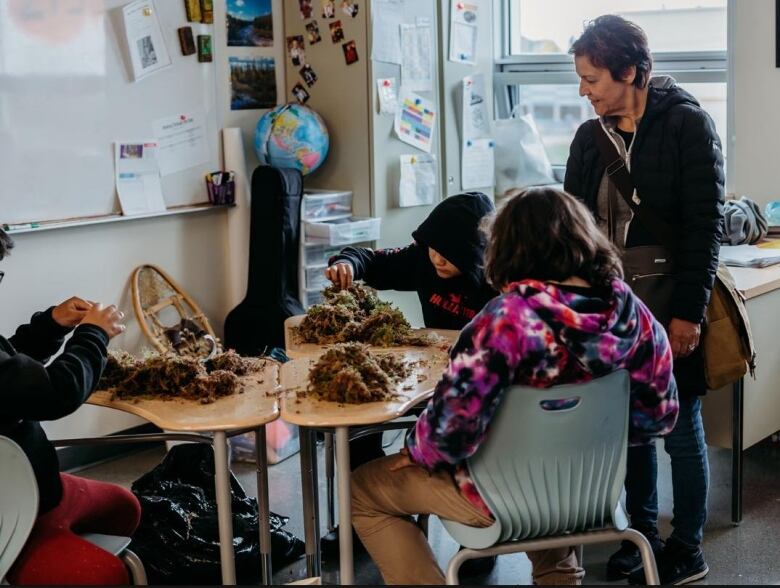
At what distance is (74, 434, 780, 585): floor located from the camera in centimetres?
312

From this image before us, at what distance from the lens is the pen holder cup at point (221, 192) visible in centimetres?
438

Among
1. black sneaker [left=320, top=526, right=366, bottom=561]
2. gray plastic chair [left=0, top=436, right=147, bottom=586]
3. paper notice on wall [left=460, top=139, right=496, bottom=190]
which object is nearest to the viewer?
gray plastic chair [left=0, top=436, right=147, bottom=586]

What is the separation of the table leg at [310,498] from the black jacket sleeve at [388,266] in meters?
0.59

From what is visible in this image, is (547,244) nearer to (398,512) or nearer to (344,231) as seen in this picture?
(398,512)

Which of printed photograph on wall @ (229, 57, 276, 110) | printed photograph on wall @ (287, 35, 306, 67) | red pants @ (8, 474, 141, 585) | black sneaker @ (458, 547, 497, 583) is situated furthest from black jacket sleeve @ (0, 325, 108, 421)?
printed photograph on wall @ (287, 35, 306, 67)

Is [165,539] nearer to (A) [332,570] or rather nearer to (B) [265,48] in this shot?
(A) [332,570]

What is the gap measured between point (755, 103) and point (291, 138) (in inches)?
71.3

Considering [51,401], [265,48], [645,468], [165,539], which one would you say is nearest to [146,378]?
[51,401]

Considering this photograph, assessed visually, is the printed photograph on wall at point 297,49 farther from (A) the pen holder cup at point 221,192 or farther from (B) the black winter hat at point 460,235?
(B) the black winter hat at point 460,235

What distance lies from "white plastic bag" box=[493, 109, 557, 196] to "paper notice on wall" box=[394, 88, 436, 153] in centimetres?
45

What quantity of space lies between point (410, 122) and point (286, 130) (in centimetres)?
55

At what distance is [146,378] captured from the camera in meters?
2.55

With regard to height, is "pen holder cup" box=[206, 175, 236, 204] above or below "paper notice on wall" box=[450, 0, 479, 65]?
below

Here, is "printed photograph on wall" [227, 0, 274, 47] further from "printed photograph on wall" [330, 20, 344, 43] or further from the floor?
the floor
